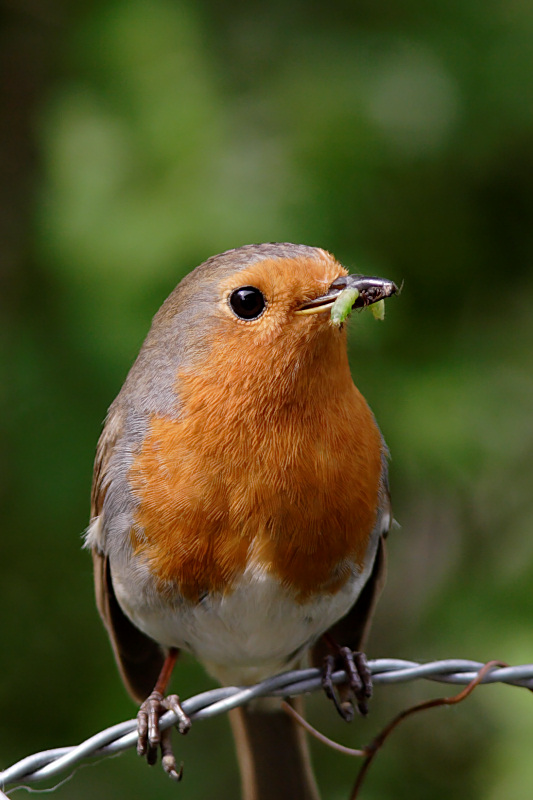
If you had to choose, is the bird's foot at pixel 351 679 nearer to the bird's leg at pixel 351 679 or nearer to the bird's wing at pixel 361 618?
the bird's leg at pixel 351 679

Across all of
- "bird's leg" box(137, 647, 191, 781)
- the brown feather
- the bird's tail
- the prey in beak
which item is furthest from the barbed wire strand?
the bird's tail

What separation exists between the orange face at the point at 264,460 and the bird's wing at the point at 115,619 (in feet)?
1.29

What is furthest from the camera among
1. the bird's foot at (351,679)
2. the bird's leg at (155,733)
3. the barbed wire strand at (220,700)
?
the bird's foot at (351,679)

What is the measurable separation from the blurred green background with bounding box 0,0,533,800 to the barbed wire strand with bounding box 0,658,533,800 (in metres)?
0.94

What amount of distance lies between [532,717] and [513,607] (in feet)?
1.35

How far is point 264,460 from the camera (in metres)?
2.48

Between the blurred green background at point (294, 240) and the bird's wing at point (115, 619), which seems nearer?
the bird's wing at point (115, 619)

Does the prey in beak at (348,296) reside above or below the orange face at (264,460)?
above

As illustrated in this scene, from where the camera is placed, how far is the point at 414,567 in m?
4.74

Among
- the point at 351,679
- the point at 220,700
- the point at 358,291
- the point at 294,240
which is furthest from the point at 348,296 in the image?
the point at 351,679

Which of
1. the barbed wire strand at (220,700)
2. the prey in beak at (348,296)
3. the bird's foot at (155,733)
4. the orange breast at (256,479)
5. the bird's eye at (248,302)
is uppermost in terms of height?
the bird's eye at (248,302)

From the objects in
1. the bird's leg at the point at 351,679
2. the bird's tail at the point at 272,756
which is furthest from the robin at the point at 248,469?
the bird's tail at the point at 272,756

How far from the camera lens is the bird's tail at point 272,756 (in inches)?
126

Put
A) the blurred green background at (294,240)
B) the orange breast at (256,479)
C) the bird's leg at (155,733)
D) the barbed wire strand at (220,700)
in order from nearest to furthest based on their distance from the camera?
1. the barbed wire strand at (220,700)
2. the orange breast at (256,479)
3. the bird's leg at (155,733)
4. the blurred green background at (294,240)
